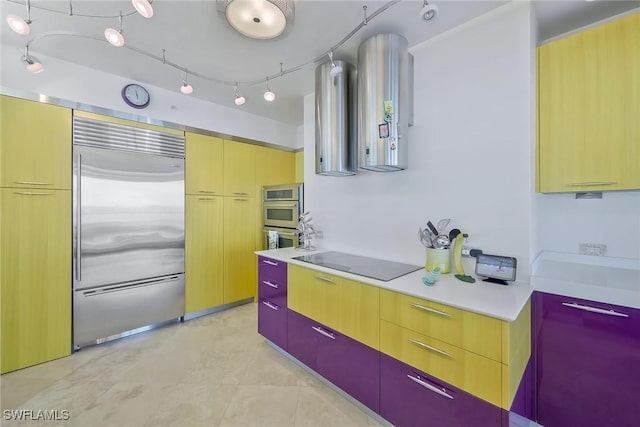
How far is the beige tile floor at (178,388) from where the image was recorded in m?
1.64

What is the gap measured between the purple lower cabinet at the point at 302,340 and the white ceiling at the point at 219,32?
219cm

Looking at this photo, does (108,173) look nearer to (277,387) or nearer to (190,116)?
(190,116)

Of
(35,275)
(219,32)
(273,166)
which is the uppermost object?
(219,32)

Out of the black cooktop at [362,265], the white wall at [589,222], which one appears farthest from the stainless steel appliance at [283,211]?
the white wall at [589,222]

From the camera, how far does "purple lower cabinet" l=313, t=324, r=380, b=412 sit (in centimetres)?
158

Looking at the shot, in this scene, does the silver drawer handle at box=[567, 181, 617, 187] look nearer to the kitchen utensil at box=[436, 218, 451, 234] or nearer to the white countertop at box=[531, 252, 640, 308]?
the white countertop at box=[531, 252, 640, 308]

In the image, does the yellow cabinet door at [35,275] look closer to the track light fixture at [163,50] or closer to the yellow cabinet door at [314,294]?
the track light fixture at [163,50]

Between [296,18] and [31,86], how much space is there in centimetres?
232

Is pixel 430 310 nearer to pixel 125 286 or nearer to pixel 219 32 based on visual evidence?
pixel 219 32

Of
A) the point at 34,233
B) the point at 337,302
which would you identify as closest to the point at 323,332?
the point at 337,302

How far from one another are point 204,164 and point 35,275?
177cm

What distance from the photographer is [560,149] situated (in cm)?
154

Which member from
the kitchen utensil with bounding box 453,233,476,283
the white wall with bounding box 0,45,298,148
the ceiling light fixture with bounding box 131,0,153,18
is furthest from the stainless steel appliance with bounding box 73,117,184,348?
the kitchen utensil with bounding box 453,233,476,283

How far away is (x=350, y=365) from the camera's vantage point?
1711 mm
